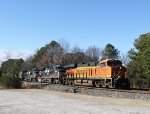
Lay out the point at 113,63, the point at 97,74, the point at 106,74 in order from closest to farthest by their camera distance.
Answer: the point at 106,74
the point at 113,63
the point at 97,74

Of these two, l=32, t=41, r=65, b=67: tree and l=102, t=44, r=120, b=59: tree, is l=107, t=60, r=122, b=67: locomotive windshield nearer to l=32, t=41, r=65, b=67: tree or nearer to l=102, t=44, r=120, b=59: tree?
l=32, t=41, r=65, b=67: tree

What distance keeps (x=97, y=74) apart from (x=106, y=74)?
2246mm

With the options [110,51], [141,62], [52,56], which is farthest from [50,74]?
[110,51]

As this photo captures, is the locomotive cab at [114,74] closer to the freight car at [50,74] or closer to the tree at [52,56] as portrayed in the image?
the freight car at [50,74]

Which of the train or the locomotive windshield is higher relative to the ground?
the locomotive windshield

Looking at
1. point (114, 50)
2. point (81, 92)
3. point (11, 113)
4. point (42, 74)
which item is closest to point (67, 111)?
point (11, 113)

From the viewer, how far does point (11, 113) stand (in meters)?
18.7

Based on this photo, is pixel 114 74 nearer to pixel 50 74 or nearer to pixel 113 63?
pixel 113 63

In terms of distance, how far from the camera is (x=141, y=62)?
171 ft

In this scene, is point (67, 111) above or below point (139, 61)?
below

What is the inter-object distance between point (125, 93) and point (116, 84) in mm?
7659

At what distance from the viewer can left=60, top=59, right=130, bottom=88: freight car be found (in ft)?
122

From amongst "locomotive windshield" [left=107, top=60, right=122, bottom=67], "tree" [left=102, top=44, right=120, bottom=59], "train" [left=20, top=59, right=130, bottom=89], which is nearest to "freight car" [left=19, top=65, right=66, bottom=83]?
"train" [left=20, top=59, right=130, bottom=89]

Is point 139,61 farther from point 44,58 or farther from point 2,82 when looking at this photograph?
point 44,58
